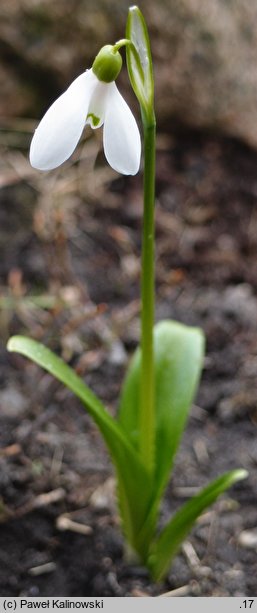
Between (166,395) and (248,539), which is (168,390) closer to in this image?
(166,395)

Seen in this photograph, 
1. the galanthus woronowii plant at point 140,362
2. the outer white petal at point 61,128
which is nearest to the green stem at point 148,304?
the galanthus woronowii plant at point 140,362

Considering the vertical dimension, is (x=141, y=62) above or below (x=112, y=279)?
above

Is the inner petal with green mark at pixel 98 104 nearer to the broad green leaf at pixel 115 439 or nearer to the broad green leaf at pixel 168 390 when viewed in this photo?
the broad green leaf at pixel 115 439

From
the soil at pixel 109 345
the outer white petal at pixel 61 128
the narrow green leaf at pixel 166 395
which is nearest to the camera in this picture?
the outer white petal at pixel 61 128

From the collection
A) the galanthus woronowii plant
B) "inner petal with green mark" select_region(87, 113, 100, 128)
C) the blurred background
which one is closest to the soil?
the blurred background

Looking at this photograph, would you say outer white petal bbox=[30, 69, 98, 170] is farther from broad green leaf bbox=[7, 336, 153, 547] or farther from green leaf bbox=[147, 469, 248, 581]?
green leaf bbox=[147, 469, 248, 581]

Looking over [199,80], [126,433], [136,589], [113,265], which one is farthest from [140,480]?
[199,80]

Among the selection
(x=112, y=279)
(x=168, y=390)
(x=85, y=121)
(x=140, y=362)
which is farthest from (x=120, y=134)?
(x=112, y=279)
